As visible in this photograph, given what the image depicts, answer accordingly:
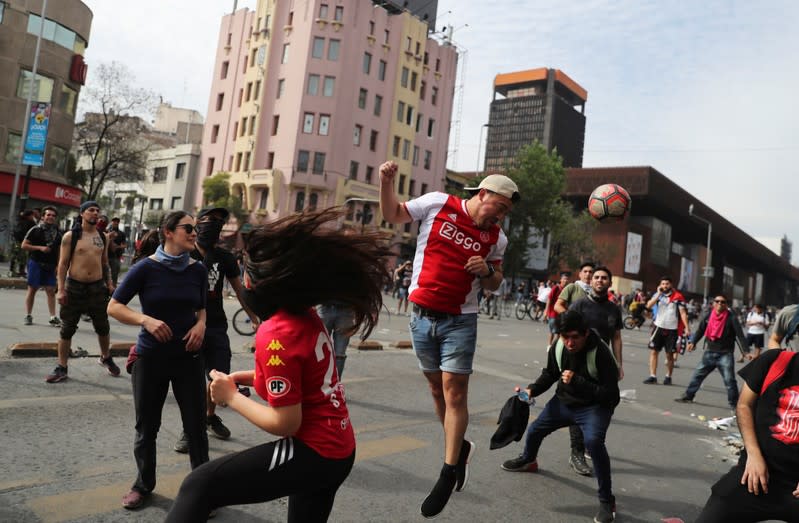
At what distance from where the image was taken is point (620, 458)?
5461mm

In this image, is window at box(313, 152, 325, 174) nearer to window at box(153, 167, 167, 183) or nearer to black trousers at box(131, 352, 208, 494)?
window at box(153, 167, 167, 183)

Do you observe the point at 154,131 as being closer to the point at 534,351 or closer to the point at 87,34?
the point at 87,34

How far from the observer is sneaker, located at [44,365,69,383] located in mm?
5891

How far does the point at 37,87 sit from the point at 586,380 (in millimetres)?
33184

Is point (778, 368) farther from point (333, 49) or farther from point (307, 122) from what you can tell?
point (333, 49)

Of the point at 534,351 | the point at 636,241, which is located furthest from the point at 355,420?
the point at 636,241

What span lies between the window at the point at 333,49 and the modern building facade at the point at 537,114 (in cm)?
9418

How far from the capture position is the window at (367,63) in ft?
152

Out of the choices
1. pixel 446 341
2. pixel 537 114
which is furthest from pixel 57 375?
pixel 537 114

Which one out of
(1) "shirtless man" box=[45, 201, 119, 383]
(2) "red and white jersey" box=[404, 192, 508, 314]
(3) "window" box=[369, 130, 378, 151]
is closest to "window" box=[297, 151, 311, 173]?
Answer: (3) "window" box=[369, 130, 378, 151]

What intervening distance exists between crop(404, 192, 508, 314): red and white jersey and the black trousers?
1462mm

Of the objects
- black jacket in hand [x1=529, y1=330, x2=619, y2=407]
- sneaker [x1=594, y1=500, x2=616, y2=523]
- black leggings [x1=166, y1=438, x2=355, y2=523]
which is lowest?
sneaker [x1=594, y1=500, x2=616, y2=523]

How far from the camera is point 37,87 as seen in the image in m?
29.4

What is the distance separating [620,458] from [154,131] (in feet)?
240
